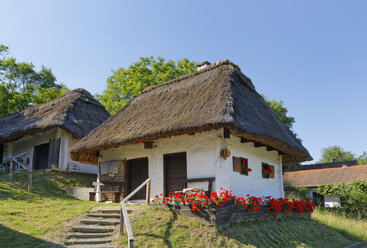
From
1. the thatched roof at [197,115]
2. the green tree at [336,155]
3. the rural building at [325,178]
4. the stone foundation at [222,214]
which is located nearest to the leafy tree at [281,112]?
the rural building at [325,178]

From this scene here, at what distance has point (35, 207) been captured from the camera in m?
9.57

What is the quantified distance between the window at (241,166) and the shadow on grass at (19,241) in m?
5.29

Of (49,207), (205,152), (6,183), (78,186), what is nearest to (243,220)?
(205,152)

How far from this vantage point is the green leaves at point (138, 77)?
82.2 feet

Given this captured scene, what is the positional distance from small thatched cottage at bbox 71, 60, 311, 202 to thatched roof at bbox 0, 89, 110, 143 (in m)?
3.43

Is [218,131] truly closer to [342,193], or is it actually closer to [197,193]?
[197,193]

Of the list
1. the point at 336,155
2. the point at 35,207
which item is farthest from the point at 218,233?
the point at 336,155

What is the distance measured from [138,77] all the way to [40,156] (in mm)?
10540

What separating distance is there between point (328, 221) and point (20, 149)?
16.6 metres

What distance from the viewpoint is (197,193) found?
840cm

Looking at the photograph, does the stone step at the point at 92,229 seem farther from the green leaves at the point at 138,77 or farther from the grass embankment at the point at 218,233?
the green leaves at the point at 138,77

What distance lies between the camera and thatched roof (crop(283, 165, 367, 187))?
91.6 feet

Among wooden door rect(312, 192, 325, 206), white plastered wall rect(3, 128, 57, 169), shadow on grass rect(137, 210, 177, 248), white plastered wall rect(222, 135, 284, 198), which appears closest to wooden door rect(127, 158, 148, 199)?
white plastered wall rect(222, 135, 284, 198)

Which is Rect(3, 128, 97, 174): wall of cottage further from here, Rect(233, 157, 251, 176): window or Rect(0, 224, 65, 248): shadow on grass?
Rect(233, 157, 251, 176): window
